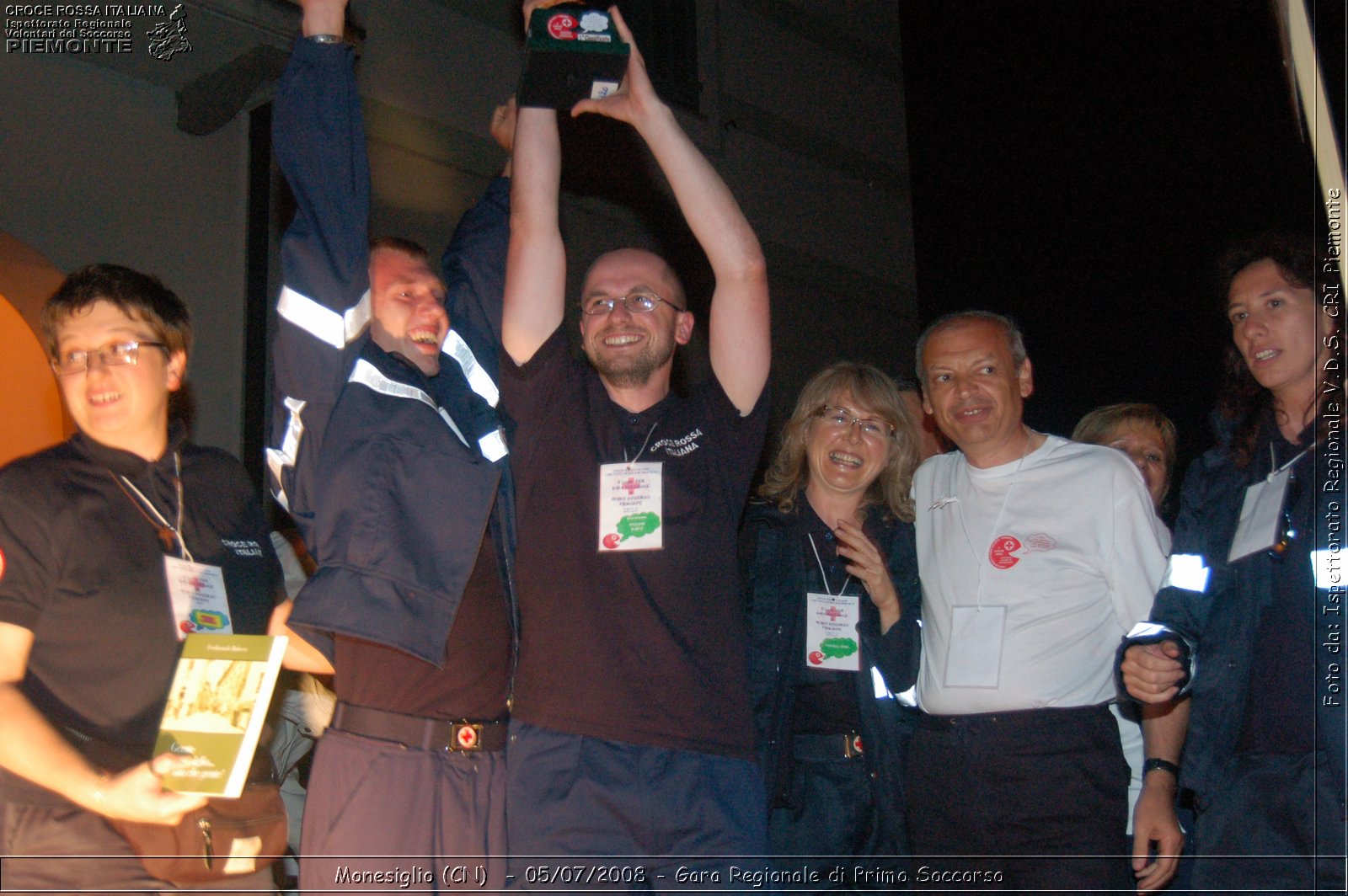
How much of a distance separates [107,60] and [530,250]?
2.93m

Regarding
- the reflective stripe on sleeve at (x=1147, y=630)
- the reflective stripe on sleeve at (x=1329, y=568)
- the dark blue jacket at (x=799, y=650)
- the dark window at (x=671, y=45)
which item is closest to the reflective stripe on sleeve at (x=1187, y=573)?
the reflective stripe on sleeve at (x=1147, y=630)

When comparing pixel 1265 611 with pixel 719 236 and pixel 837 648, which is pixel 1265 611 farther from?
pixel 719 236

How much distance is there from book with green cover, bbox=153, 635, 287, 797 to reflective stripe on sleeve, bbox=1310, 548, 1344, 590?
2077 millimetres

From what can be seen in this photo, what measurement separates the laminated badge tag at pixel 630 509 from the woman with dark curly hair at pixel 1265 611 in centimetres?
107

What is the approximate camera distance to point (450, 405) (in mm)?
2516

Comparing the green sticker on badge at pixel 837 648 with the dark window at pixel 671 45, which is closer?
the green sticker on badge at pixel 837 648

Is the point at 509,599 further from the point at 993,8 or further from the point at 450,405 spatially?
the point at 993,8

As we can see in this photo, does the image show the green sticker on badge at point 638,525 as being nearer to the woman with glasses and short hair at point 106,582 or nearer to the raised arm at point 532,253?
the raised arm at point 532,253

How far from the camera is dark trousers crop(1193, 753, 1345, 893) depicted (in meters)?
2.24

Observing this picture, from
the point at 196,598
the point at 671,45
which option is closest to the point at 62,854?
the point at 196,598

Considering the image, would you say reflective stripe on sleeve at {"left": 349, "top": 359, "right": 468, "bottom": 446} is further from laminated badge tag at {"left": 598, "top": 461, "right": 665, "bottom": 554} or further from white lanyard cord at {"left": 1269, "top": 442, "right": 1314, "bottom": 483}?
white lanyard cord at {"left": 1269, "top": 442, "right": 1314, "bottom": 483}

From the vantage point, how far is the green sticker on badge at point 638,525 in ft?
8.01

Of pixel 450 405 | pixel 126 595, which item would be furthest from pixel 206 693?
pixel 450 405

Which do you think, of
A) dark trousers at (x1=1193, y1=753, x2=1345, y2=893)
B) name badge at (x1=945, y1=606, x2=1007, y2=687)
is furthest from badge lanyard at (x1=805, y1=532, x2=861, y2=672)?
dark trousers at (x1=1193, y1=753, x2=1345, y2=893)
